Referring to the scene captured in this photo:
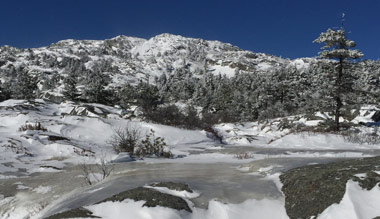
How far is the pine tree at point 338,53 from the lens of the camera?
1977cm

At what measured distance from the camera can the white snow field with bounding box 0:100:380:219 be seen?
13.4 feet

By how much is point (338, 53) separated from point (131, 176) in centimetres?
1841

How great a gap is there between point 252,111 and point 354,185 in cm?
4536

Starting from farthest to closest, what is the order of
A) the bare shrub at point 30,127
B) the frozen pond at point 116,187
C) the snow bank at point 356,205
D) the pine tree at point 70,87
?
the pine tree at point 70,87
the bare shrub at point 30,127
the frozen pond at point 116,187
the snow bank at point 356,205

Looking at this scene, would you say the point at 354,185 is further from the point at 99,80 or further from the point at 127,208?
the point at 99,80

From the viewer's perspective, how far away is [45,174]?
8.54m

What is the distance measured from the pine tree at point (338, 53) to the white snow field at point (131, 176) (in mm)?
5374

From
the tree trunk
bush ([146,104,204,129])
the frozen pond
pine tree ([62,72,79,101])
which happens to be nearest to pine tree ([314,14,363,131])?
the tree trunk

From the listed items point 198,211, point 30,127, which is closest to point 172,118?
point 30,127

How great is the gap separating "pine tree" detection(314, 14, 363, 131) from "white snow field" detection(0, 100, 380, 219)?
5.37 meters

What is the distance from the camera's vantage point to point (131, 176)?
7199 millimetres

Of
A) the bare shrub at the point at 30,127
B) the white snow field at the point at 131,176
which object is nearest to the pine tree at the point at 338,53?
the white snow field at the point at 131,176

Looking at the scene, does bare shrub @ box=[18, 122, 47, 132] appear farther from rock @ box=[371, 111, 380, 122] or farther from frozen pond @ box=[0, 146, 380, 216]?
rock @ box=[371, 111, 380, 122]

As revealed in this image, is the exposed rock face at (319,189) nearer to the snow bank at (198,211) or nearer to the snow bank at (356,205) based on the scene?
the snow bank at (356,205)
